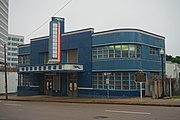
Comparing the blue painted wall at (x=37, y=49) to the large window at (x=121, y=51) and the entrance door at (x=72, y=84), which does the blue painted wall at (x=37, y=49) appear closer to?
the entrance door at (x=72, y=84)

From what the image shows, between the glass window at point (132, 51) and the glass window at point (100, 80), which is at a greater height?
the glass window at point (132, 51)

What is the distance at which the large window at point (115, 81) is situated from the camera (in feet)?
96.3

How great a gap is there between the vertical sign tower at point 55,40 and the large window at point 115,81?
20.3ft

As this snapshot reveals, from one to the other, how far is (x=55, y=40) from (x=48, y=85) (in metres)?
7.08

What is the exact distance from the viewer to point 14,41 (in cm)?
15462

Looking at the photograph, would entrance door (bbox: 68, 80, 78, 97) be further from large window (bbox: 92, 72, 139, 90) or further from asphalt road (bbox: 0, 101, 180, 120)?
asphalt road (bbox: 0, 101, 180, 120)

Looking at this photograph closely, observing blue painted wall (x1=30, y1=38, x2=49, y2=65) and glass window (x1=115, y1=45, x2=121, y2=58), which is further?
blue painted wall (x1=30, y1=38, x2=49, y2=65)

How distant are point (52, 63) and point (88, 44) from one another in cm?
529

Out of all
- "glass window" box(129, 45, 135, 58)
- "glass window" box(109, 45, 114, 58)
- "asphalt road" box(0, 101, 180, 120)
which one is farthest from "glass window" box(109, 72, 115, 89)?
"asphalt road" box(0, 101, 180, 120)

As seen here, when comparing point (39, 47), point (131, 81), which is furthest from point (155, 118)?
point (39, 47)

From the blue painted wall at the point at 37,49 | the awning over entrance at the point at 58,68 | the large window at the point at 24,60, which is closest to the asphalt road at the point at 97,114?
the awning over entrance at the point at 58,68

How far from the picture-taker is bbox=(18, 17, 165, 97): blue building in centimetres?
2988

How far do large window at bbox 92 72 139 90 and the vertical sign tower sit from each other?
6.20m

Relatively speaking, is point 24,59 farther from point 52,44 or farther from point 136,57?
point 136,57
